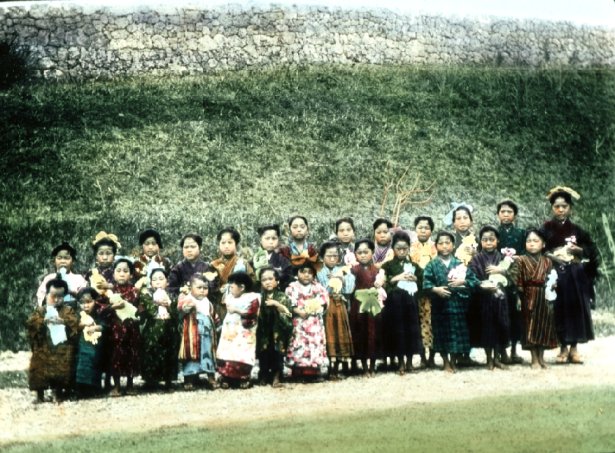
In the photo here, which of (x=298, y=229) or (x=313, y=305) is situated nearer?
(x=313, y=305)

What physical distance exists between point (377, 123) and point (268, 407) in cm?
238

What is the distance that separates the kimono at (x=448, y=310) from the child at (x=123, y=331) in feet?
6.66

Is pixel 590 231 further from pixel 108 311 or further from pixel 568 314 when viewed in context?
pixel 108 311

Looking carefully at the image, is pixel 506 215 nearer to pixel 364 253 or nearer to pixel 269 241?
pixel 364 253

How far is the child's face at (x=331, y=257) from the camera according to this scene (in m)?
6.89

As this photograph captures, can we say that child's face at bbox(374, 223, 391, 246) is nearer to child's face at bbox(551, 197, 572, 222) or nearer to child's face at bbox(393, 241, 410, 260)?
child's face at bbox(393, 241, 410, 260)

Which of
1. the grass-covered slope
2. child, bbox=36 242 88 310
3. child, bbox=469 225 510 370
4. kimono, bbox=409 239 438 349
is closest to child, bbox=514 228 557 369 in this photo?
child, bbox=469 225 510 370

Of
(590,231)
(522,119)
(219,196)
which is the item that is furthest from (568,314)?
(219,196)

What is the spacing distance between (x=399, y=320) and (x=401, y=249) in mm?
495

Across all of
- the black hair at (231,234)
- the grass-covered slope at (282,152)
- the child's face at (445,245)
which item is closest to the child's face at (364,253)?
the grass-covered slope at (282,152)

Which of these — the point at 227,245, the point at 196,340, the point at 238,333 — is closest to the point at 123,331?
the point at 196,340

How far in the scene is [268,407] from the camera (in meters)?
6.45

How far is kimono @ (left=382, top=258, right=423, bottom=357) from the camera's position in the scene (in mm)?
6898

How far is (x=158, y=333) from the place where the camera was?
6621 mm
